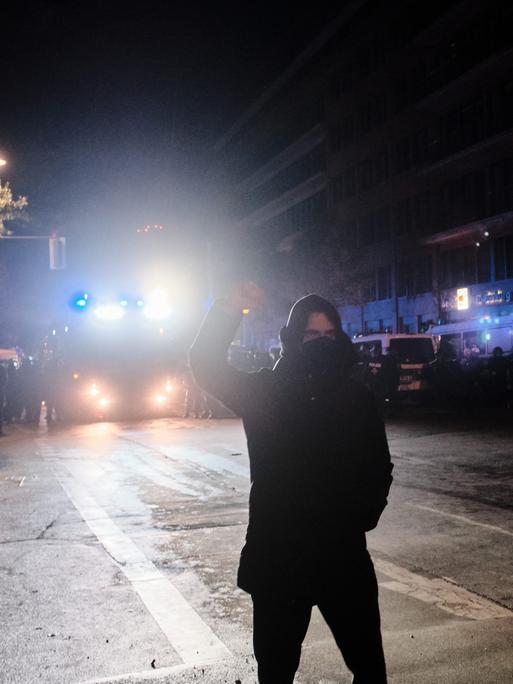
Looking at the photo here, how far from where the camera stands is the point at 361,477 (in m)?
3.16

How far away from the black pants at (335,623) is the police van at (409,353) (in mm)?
23510

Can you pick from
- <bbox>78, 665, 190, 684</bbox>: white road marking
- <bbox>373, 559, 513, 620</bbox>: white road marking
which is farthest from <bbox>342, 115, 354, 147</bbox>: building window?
<bbox>78, 665, 190, 684</bbox>: white road marking

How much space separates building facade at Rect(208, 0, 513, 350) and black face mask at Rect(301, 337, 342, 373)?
1595 inches

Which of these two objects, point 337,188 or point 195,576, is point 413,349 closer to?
point 195,576

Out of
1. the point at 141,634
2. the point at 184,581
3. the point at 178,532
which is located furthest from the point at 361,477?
the point at 178,532

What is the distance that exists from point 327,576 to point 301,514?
23 cm

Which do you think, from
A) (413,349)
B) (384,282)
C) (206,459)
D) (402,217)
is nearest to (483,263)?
(402,217)

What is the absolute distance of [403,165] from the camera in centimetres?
5416

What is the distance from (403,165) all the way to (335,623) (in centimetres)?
Result: 5302

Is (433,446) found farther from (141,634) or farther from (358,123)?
(358,123)

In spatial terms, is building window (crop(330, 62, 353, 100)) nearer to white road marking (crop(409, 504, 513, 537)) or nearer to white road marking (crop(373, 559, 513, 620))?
white road marking (crop(409, 504, 513, 537))

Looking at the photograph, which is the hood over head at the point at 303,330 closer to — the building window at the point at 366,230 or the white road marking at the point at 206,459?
the white road marking at the point at 206,459

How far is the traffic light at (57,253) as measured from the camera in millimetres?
25141

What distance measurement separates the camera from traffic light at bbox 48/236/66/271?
2514 cm
